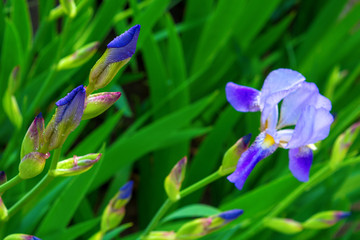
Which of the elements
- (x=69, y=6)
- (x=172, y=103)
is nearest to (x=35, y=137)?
(x=69, y=6)

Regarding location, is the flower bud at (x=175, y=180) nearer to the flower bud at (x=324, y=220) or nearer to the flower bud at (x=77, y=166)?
the flower bud at (x=77, y=166)

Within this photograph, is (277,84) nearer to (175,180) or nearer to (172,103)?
(175,180)

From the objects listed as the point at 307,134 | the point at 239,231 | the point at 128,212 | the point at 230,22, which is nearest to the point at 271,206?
the point at 239,231

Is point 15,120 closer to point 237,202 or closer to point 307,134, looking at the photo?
point 237,202

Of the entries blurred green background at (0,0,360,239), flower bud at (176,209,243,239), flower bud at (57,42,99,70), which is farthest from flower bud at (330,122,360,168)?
flower bud at (57,42,99,70)

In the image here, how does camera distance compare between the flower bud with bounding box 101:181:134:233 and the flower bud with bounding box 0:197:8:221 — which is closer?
the flower bud with bounding box 0:197:8:221

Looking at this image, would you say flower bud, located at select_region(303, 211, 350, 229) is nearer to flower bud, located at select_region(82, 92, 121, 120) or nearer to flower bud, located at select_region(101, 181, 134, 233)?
flower bud, located at select_region(101, 181, 134, 233)

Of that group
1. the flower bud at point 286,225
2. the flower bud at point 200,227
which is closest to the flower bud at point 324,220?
the flower bud at point 286,225
